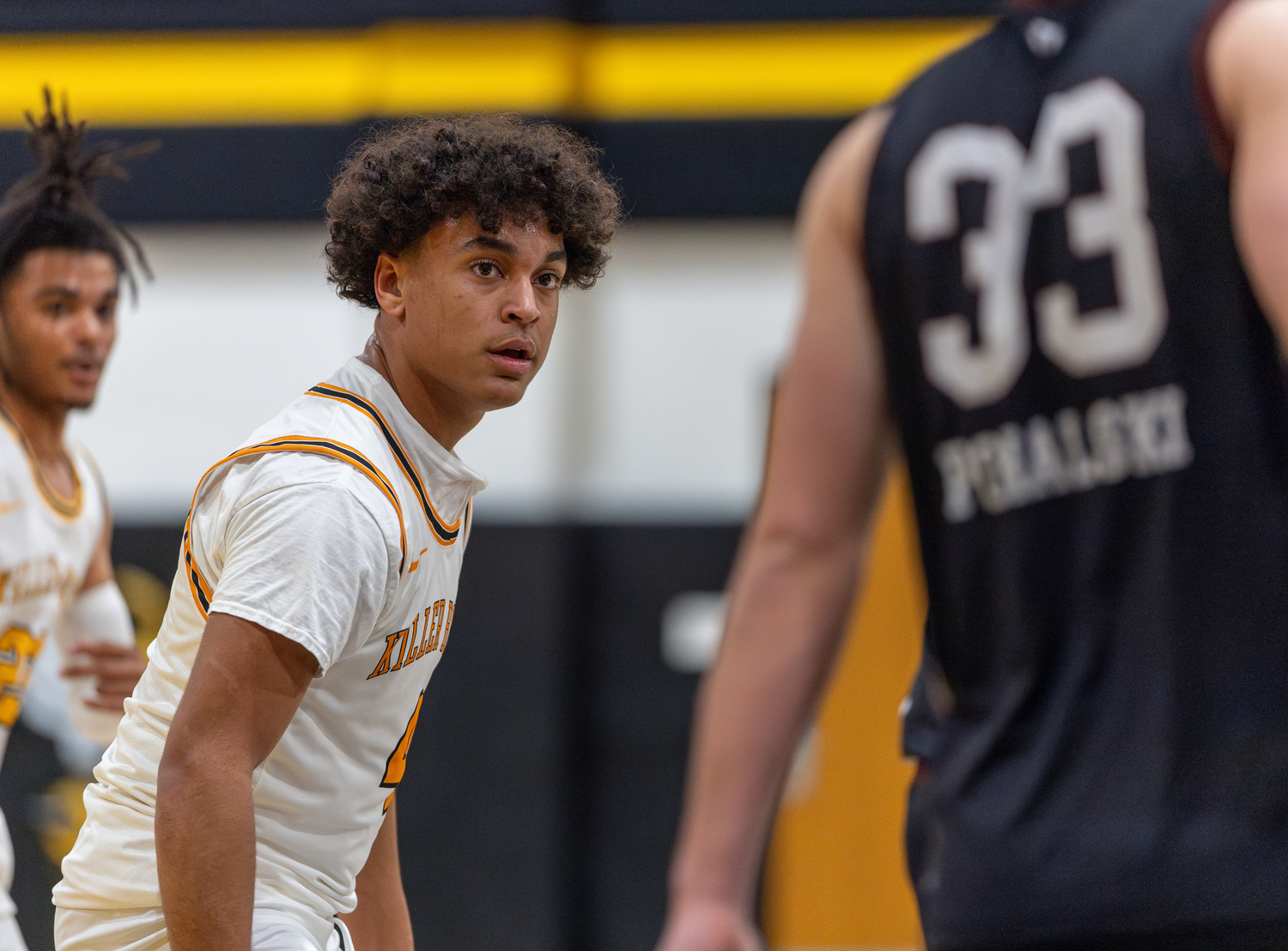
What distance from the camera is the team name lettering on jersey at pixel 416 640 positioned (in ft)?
7.22

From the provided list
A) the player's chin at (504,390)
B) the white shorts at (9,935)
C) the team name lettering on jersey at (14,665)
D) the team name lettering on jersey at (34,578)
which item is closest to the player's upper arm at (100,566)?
the team name lettering on jersey at (34,578)

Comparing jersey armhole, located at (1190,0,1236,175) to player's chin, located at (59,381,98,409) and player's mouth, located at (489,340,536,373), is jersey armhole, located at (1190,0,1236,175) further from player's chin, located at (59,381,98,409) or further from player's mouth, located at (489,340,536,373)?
player's chin, located at (59,381,98,409)

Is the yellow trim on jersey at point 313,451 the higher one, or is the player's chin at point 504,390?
the player's chin at point 504,390

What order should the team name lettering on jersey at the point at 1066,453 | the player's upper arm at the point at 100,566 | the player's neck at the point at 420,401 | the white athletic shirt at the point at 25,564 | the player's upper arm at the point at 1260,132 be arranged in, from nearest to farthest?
the player's upper arm at the point at 1260,132 → the team name lettering on jersey at the point at 1066,453 → the player's neck at the point at 420,401 → the white athletic shirt at the point at 25,564 → the player's upper arm at the point at 100,566

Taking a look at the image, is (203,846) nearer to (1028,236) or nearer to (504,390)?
(504,390)

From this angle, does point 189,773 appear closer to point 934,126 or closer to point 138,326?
point 934,126

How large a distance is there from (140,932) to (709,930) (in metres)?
1.14

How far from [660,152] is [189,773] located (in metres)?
4.74

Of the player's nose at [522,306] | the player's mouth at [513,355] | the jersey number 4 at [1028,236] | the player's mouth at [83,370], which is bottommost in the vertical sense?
the jersey number 4 at [1028,236]

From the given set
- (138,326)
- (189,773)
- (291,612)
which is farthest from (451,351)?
(138,326)

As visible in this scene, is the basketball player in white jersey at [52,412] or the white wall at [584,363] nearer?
the basketball player in white jersey at [52,412]

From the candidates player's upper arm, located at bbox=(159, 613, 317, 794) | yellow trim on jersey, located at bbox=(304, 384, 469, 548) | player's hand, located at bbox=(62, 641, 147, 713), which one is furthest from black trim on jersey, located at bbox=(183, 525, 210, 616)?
player's hand, located at bbox=(62, 641, 147, 713)

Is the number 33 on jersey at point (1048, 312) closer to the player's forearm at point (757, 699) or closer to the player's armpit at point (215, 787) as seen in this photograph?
the player's forearm at point (757, 699)

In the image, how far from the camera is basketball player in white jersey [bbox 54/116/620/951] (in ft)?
6.43
